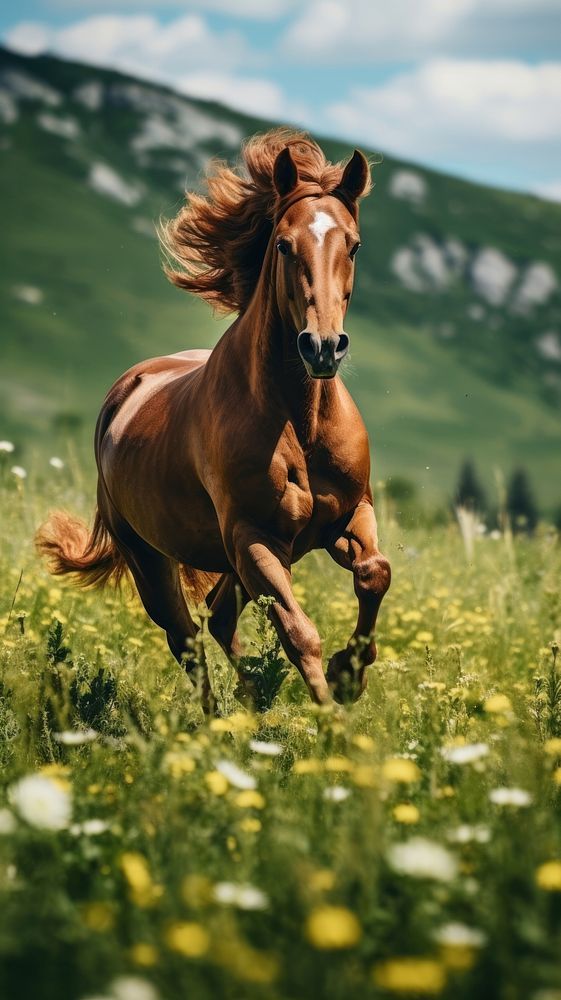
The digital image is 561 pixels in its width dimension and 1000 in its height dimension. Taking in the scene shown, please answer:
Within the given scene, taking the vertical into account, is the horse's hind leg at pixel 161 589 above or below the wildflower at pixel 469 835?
below

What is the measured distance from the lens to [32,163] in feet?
525

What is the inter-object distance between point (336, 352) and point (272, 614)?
4.01 ft

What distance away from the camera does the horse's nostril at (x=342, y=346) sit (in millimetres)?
4465

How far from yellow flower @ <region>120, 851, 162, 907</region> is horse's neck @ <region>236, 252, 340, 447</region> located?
2632 mm

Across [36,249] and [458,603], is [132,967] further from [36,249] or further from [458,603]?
[36,249]

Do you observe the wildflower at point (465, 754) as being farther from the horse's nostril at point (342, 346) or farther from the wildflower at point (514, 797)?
the horse's nostril at point (342, 346)

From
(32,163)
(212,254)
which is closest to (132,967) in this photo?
(212,254)

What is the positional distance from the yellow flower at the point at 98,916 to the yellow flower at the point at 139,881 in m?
0.06

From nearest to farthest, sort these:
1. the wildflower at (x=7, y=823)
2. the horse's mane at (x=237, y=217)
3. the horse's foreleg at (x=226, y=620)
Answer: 1. the wildflower at (x=7, y=823)
2. the horse's mane at (x=237, y=217)
3. the horse's foreleg at (x=226, y=620)

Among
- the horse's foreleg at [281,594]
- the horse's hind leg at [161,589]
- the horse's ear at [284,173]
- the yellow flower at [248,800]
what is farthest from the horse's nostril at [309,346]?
the horse's hind leg at [161,589]

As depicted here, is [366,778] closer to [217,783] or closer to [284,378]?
[217,783]

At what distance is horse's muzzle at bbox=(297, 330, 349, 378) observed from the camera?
444cm

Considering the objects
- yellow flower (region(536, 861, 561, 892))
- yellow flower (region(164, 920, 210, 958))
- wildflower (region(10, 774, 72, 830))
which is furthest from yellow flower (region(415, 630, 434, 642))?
yellow flower (region(164, 920, 210, 958))

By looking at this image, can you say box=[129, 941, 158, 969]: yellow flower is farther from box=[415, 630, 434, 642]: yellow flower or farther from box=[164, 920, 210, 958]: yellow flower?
box=[415, 630, 434, 642]: yellow flower
